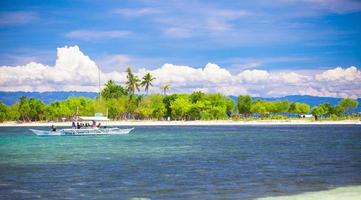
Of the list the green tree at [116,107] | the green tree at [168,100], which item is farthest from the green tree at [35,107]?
the green tree at [168,100]

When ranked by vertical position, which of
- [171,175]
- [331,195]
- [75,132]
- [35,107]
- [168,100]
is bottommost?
[331,195]

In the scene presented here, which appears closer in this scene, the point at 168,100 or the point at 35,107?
the point at 35,107

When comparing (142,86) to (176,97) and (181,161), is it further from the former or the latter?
(181,161)

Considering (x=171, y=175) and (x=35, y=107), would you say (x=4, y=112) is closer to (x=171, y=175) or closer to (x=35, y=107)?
(x=35, y=107)

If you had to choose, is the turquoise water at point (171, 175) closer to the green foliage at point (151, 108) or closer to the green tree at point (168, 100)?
the green foliage at point (151, 108)

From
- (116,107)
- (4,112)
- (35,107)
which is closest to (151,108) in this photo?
(116,107)

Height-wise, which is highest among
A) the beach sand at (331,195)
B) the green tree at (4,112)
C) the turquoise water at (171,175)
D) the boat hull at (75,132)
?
the green tree at (4,112)

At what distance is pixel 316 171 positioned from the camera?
41.8 metres

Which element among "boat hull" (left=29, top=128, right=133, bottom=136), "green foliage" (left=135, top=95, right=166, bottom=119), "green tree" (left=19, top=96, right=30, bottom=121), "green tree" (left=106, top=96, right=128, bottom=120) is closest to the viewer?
"boat hull" (left=29, top=128, right=133, bottom=136)

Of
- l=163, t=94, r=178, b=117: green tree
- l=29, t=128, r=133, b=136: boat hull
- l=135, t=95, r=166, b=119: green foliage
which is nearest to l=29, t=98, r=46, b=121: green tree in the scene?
l=135, t=95, r=166, b=119: green foliage

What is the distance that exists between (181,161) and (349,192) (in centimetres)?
2203

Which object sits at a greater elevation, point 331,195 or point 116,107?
point 116,107

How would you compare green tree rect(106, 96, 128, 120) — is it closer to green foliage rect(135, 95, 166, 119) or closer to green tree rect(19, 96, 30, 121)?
green foliage rect(135, 95, 166, 119)

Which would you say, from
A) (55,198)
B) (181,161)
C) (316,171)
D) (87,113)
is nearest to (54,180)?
(55,198)
